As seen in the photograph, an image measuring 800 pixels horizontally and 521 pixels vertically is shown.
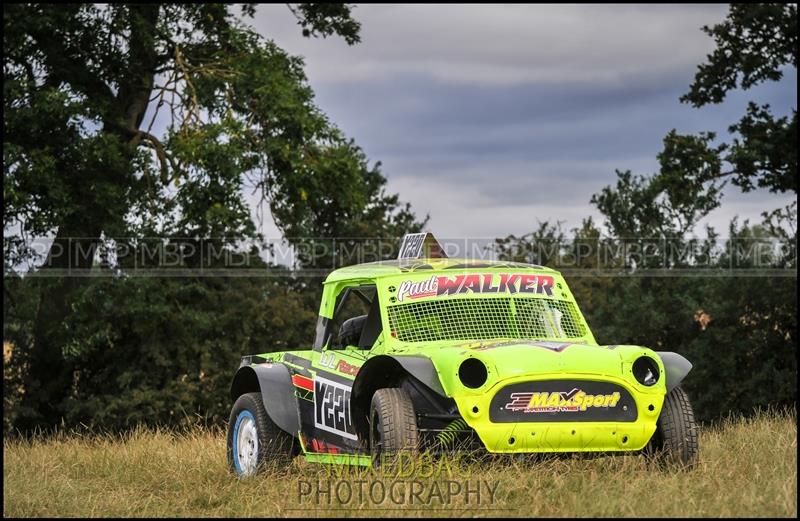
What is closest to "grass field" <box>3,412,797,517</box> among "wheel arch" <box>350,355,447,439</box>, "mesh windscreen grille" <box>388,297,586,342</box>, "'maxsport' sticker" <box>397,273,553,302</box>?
"wheel arch" <box>350,355,447,439</box>

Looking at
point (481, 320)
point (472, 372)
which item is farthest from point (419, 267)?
point (472, 372)

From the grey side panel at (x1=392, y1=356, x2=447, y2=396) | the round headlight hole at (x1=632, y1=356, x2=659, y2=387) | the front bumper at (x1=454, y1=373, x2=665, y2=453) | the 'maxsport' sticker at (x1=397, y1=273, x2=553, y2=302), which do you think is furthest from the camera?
the 'maxsport' sticker at (x1=397, y1=273, x2=553, y2=302)

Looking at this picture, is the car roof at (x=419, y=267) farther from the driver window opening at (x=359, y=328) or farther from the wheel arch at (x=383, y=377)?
the wheel arch at (x=383, y=377)

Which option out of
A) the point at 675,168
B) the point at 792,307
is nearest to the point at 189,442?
the point at 675,168

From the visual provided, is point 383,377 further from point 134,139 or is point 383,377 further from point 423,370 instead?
point 134,139

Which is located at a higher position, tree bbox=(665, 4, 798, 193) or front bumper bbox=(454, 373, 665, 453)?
tree bbox=(665, 4, 798, 193)

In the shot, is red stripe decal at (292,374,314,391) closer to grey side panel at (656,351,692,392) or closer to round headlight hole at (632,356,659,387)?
round headlight hole at (632,356,659,387)

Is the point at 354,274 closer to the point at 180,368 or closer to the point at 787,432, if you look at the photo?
the point at 787,432

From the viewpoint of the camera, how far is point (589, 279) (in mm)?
48500

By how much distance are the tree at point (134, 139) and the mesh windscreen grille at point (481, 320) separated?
15.4 meters

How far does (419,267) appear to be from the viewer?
9.95m

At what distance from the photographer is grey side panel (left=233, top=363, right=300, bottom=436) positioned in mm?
10039

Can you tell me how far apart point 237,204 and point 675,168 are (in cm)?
1032

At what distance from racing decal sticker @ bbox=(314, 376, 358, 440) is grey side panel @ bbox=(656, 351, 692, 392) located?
2.44 metres
